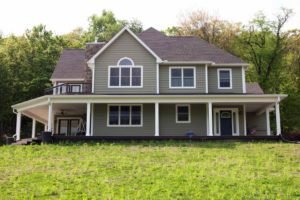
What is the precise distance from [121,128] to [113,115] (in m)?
0.98

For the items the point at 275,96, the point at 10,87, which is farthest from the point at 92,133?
the point at 10,87

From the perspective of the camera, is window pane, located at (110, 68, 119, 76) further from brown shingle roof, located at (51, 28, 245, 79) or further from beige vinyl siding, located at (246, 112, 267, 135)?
beige vinyl siding, located at (246, 112, 267, 135)

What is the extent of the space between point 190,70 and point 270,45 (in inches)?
698

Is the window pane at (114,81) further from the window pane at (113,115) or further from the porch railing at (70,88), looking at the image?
the porch railing at (70,88)

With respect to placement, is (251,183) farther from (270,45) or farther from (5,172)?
(270,45)

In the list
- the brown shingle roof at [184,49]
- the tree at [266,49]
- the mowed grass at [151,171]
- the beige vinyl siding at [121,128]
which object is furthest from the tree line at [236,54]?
the mowed grass at [151,171]

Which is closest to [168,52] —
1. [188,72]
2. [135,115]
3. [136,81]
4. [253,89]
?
[188,72]

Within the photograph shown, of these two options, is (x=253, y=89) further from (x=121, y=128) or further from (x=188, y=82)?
(x=121, y=128)

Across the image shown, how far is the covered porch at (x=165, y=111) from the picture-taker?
78.2ft

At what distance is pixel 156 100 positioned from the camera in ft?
78.5

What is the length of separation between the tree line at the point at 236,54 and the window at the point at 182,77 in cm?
1661

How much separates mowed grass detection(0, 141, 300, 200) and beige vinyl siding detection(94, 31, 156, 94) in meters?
6.42

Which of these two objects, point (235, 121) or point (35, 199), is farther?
point (235, 121)

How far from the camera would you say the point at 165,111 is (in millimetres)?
26281
